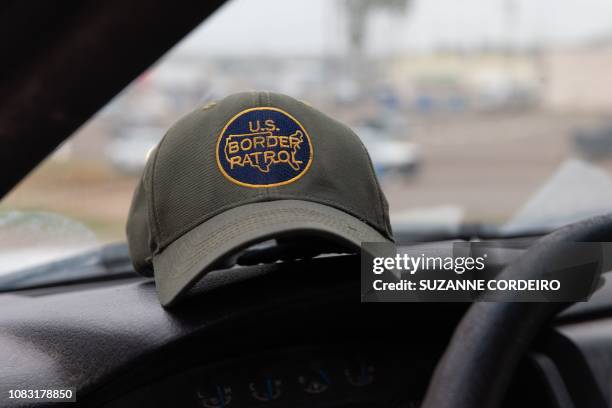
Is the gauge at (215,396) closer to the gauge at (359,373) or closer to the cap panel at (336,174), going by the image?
the gauge at (359,373)

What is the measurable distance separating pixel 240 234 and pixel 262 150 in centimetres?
18

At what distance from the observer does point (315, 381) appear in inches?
57.3

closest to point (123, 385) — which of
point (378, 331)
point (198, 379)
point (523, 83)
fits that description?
point (198, 379)

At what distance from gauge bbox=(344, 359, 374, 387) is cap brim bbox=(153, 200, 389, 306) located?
27cm

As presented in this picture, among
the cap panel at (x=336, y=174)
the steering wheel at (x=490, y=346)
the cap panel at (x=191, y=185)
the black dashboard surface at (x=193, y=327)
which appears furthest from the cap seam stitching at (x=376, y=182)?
the steering wheel at (x=490, y=346)

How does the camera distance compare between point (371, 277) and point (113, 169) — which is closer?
point (371, 277)

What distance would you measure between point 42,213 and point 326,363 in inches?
41.7

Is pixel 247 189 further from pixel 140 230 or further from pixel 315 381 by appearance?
pixel 315 381

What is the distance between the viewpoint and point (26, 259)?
6.68ft

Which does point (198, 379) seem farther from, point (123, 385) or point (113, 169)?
point (113, 169)

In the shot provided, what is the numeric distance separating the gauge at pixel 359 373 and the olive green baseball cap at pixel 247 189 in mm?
253

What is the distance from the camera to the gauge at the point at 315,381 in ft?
4.75

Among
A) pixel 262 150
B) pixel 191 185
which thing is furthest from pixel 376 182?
pixel 191 185

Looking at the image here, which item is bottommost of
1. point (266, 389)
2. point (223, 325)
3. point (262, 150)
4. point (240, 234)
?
point (266, 389)
